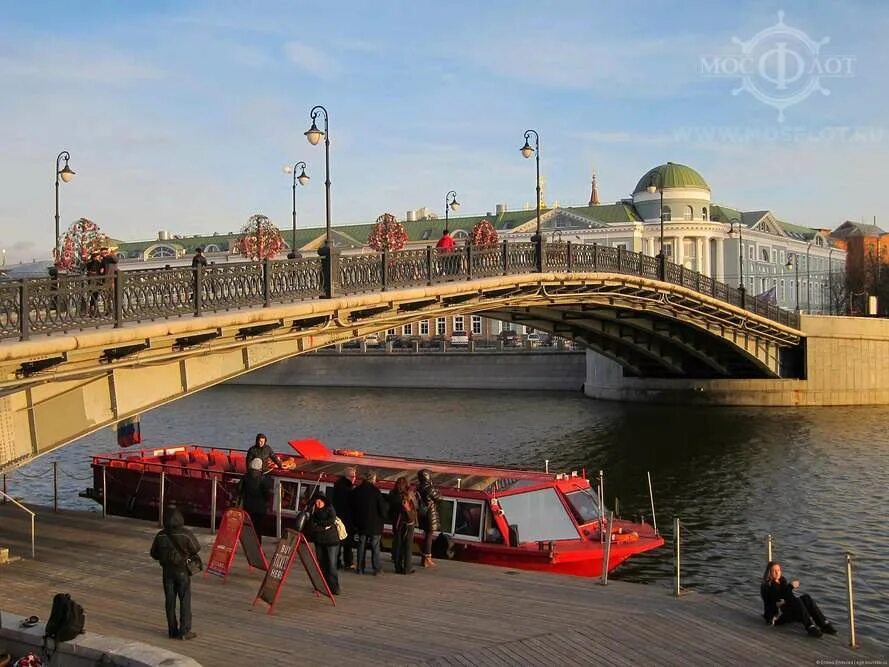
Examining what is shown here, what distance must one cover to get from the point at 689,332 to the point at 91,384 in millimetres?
35620

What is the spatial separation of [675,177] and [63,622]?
100538 millimetres

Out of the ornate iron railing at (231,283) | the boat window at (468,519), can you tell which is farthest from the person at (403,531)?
the ornate iron railing at (231,283)

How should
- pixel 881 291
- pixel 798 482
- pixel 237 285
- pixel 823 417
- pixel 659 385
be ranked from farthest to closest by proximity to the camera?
pixel 881 291 < pixel 659 385 < pixel 823 417 < pixel 798 482 < pixel 237 285

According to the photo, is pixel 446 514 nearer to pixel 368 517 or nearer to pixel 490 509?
pixel 490 509

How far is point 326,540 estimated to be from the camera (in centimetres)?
1313

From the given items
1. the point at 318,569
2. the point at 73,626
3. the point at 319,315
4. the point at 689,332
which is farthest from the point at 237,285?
the point at 689,332

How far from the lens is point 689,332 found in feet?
159

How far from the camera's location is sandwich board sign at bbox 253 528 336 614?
12.3 metres

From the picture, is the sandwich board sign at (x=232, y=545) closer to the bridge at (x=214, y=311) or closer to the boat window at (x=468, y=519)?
the bridge at (x=214, y=311)

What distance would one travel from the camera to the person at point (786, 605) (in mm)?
11680

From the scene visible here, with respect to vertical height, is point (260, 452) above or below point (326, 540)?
above

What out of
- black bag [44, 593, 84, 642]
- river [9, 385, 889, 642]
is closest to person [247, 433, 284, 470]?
river [9, 385, 889, 642]

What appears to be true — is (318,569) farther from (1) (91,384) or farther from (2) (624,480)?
(2) (624,480)

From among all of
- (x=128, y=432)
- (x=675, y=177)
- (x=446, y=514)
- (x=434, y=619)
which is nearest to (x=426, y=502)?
(x=446, y=514)
